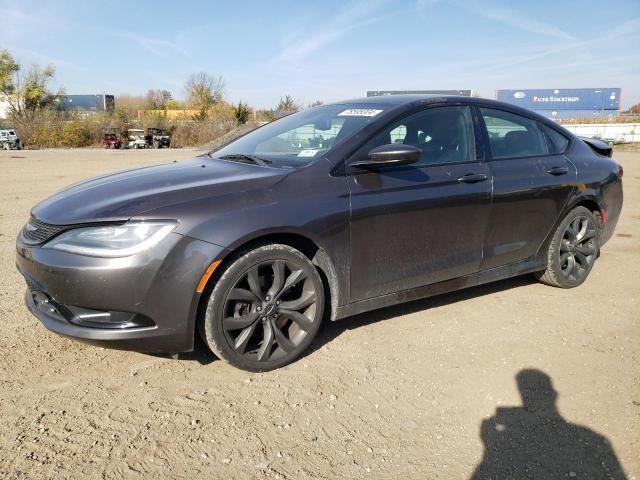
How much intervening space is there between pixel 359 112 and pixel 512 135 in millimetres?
1374

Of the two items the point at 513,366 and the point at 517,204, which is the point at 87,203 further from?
the point at 517,204

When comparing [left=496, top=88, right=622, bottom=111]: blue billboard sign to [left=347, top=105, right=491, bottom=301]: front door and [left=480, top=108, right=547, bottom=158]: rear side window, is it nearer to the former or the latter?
[left=480, top=108, right=547, bottom=158]: rear side window

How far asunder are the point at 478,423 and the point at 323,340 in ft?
3.97

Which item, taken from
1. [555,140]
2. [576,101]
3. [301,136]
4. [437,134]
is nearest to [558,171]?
[555,140]

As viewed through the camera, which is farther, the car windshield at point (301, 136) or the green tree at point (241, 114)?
the green tree at point (241, 114)

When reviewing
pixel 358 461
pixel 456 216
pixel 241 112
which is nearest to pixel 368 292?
pixel 456 216

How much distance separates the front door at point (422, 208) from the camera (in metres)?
3.21

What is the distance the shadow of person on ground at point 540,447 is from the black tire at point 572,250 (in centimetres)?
194

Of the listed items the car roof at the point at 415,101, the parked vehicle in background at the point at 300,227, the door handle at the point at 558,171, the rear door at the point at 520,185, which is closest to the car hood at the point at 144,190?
the parked vehicle in background at the point at 300,227

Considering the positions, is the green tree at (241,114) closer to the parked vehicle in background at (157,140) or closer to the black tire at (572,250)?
the parked vehicle in background at (157,140)

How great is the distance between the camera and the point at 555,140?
445cm

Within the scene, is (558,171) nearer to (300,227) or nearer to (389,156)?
(389,156)

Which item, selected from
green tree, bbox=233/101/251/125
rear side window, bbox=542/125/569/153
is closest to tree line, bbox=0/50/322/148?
green tree, bbox=233/101/251/125

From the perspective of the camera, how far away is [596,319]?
392 cm
